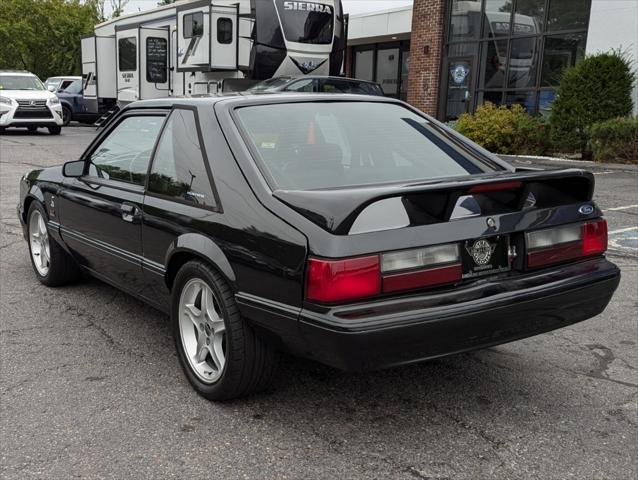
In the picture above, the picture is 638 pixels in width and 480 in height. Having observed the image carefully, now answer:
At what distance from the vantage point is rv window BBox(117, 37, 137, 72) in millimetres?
18359

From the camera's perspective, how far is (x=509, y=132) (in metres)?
15.0

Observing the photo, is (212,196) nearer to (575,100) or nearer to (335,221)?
(335,221)

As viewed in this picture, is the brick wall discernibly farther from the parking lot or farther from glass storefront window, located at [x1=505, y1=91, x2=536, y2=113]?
the parking lot

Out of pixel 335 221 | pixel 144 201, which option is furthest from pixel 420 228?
pixel 144 201

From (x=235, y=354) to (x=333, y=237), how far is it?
0.77m

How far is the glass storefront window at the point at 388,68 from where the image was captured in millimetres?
25266

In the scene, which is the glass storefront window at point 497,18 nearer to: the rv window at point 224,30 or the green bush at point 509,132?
the green bush at point 509,132

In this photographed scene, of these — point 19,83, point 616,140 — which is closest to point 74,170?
point 616,140

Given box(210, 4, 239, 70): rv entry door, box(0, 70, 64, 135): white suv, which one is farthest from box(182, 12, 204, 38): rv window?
box(0, 70, 64, 135): white suv

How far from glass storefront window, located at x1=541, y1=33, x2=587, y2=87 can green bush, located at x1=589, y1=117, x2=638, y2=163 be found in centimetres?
324

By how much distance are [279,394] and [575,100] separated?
12.4 meters

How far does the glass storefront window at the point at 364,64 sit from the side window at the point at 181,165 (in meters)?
23.7

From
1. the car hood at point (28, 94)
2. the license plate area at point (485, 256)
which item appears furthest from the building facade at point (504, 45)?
the license plate area at point (485, 256)

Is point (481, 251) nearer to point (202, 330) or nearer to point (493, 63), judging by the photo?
point (202, 330)
